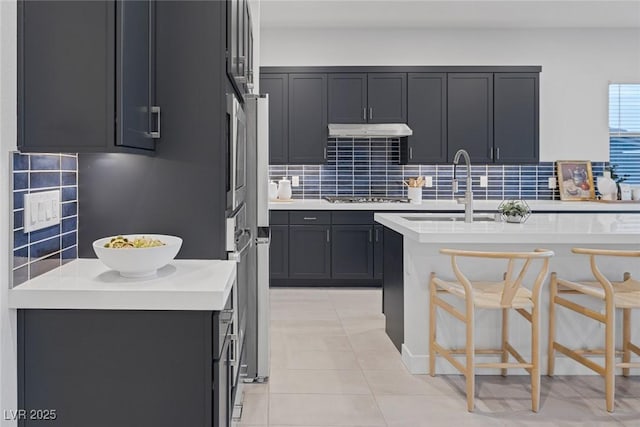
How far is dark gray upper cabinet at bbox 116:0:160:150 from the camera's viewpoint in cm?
163

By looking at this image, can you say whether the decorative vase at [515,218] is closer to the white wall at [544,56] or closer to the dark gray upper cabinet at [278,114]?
the dark gray upper cabinet at [278,114]

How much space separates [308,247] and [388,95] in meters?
1.80

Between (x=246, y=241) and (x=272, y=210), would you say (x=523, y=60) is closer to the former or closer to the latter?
(x=272, y=210)

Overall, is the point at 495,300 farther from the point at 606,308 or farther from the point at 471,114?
the point at 471,114

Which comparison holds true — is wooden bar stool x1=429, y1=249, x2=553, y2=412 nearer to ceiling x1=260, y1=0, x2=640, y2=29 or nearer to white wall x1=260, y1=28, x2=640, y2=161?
ceiling x1=260, y1=0, x2=640, y2=29

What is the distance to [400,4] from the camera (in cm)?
519

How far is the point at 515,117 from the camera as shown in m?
5.72

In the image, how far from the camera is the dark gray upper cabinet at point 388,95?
570 cm

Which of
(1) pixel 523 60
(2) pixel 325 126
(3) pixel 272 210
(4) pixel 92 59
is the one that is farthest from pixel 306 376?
(1) pixel 523 60

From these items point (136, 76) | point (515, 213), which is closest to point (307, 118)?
point (515, 213)

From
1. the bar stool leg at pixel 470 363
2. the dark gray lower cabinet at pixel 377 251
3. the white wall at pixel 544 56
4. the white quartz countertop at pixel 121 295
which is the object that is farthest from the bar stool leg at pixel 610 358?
the white wall at pixel 544 56

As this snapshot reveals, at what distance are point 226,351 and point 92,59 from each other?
102 cm

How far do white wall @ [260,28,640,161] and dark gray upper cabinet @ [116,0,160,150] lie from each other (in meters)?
4.17

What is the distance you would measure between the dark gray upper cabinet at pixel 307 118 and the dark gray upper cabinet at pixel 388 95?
495 mm
